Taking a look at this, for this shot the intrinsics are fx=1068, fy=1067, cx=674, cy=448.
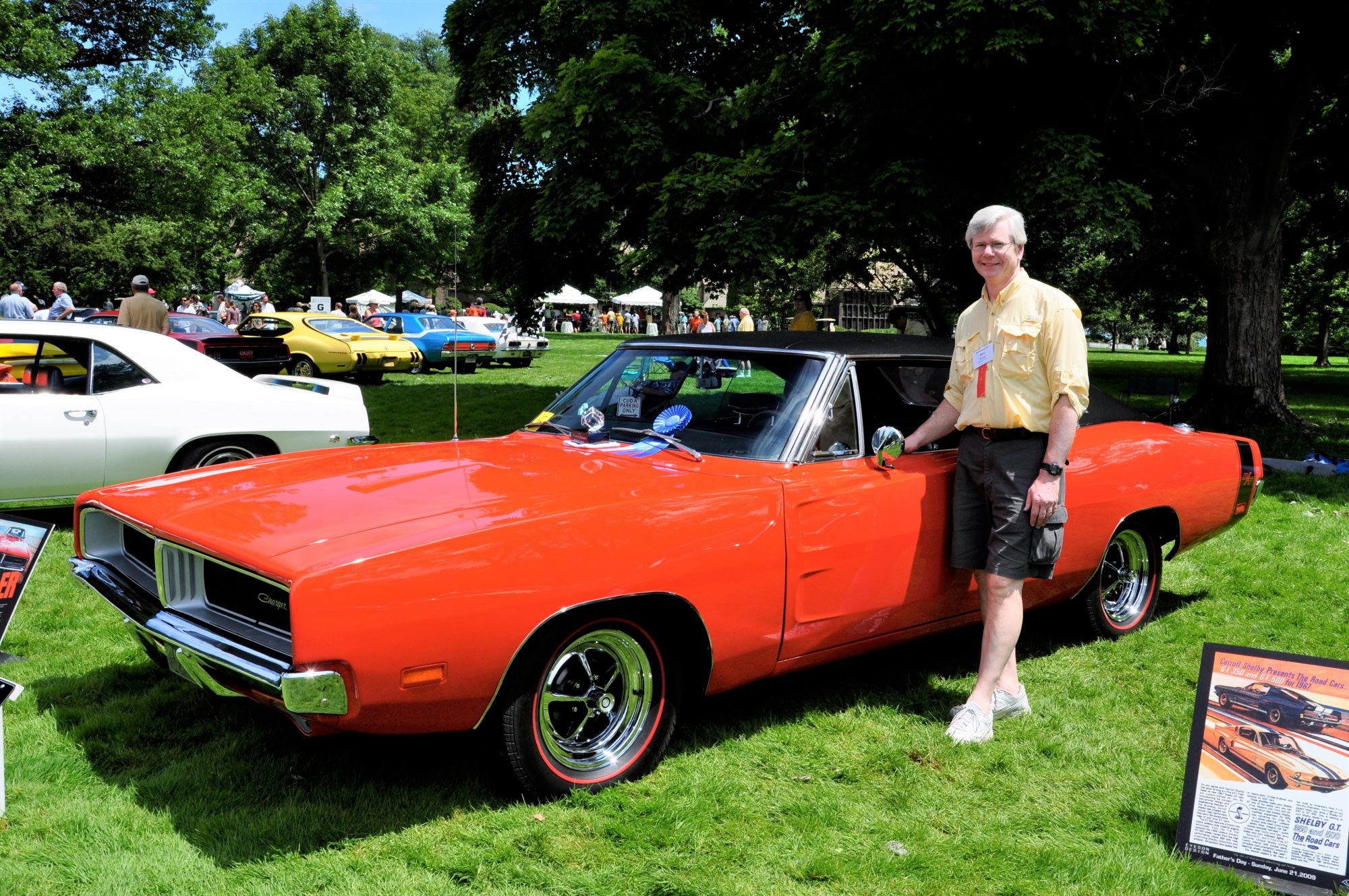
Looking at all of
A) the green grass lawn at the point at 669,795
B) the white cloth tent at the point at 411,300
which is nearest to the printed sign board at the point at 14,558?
the green grass lawn at the point at 669,795

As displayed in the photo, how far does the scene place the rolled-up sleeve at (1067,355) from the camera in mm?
3686

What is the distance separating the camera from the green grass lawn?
297 centimetres

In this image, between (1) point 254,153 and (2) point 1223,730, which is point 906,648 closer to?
(2) point 1223,730

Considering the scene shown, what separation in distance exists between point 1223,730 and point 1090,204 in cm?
828

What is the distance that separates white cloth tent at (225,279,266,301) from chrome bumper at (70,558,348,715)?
44.4 meters

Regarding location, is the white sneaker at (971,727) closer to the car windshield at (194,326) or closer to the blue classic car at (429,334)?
the car windshield at (194,326)

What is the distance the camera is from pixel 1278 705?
10.2ft

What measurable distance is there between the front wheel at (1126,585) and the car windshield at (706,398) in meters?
1.96

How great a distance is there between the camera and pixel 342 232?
38.5 m

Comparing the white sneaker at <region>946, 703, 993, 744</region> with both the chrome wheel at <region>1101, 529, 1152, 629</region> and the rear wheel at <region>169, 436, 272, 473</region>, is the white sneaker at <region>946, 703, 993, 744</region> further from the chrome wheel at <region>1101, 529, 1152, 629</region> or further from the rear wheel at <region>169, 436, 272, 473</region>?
the rear wheel at <region>169, 436, 272, 473</region>

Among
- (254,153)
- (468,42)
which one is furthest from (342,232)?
(468,42)

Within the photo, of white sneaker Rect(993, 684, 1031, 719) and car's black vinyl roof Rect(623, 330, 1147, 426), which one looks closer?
white sneaker Rect(993, 684, 1031, 719)

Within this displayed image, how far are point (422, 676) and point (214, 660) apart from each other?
0.63 m

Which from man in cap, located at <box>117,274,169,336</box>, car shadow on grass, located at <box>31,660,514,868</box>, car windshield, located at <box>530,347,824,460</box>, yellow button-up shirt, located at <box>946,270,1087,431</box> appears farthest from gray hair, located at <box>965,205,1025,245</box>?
man in cap, located at <box>117,274,169,336</box>
